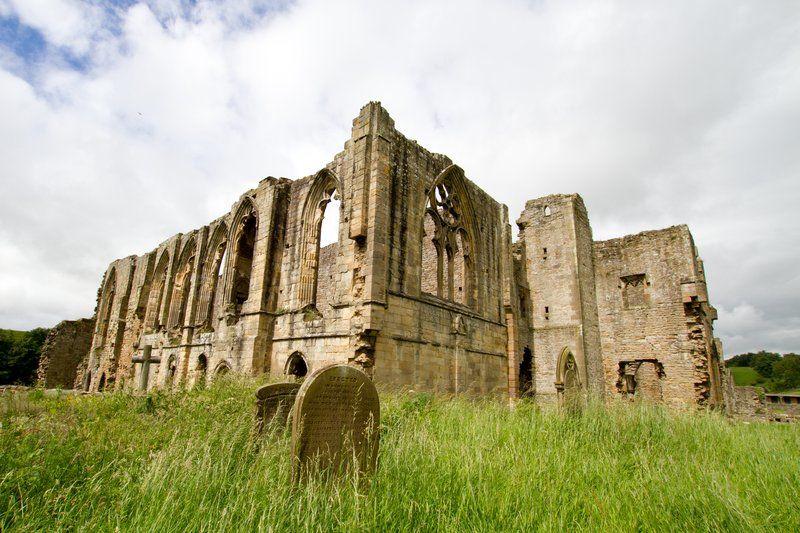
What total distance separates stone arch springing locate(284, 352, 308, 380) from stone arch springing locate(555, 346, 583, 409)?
239 inches

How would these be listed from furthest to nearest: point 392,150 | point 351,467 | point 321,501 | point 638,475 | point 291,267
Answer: point 291,267, point 392,150, point 638,475, point 351,467, point 321,501

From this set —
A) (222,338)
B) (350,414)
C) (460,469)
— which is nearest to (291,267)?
(222,338)

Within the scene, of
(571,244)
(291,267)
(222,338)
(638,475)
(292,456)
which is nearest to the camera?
(292,456)

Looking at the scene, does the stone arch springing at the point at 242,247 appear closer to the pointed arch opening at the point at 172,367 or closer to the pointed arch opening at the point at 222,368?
the pointed arch opening at the point at 222,368

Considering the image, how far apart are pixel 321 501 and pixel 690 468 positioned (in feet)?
12.9

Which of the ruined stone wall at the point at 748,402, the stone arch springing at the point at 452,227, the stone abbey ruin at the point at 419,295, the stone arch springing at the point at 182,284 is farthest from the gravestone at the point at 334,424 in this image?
the ruined stone wall at the point at 748,402

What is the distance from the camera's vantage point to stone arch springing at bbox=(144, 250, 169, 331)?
63.0 feet

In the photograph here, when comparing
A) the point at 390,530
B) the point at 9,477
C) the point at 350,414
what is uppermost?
the point at 350,414

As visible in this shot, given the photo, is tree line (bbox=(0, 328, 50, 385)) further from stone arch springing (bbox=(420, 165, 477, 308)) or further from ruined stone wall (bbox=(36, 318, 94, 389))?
stone arch springing (bbox=(420, 165, 477, 308))

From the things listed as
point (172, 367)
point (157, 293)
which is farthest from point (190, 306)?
point (157, 293)

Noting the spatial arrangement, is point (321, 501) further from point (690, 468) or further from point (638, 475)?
point (690, 468)

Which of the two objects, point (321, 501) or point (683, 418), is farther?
point (683, 418)

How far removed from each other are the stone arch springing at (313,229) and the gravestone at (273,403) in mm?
5642

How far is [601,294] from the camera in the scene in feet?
53.9
